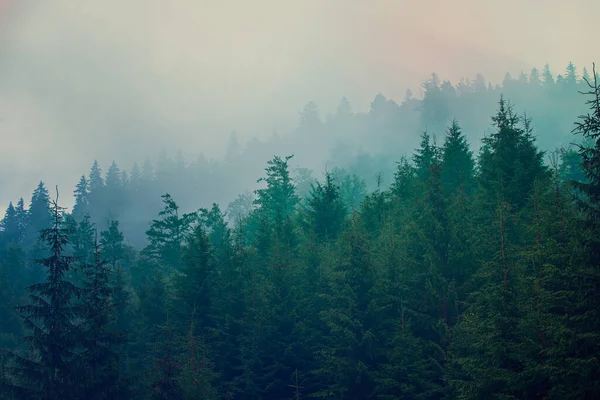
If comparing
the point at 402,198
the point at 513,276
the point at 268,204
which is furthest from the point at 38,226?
the point at 513,276

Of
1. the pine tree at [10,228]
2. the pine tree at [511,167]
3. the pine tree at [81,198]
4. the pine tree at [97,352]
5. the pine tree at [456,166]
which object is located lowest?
the pine tree at [97,352]

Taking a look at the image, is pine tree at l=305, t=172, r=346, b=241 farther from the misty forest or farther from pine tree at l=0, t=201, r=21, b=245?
pine tree at l=0, t=201, r=21, b=245

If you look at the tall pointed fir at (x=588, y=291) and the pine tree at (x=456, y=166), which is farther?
the pine tree at (x=456, y=166)

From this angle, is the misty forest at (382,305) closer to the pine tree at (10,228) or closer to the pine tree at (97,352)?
the pine tree at (97,352)

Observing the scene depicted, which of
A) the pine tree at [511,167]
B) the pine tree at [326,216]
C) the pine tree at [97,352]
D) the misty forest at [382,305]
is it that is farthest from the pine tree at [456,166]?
the pine tree at [97,352]

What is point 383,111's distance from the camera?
168250 mm

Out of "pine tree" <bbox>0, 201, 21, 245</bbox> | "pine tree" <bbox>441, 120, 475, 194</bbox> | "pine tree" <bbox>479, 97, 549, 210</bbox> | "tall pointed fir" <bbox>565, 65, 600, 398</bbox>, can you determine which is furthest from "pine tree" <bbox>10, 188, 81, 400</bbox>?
"pine tree" <bbox>0, 201, 21, 245</bbox>

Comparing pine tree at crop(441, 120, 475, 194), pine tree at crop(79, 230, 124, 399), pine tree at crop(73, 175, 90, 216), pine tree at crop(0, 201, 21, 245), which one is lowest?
pine tree at crop(79, 230, 124, 399)

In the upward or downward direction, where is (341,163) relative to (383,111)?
downward

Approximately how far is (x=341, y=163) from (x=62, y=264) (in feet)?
352

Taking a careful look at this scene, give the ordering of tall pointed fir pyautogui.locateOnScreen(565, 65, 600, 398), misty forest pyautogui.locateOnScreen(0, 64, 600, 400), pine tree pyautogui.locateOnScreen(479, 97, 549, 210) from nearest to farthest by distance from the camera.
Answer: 1. tall pointed fir pyautogui.locateOnScreen(565, 65, 600, 398)
2. misty forest pyautogui.locateOnScreen(0, 64, 600, 400)
3. pine tree pyautogui.locateOnScreen(479, 97, 549, 210)

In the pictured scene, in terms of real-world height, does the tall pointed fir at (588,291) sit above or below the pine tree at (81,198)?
below

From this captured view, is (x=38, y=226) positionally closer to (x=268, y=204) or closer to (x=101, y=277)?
(x=268, y=204)

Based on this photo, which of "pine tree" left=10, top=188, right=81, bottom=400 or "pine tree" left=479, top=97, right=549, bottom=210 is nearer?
"pine tree" left=10, top=188, right=81, bottom=400
